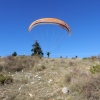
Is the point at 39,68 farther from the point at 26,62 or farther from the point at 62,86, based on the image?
the point at 62,86

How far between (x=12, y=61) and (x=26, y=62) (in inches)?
54.2

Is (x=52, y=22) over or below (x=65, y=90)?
over

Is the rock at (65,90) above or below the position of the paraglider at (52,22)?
below

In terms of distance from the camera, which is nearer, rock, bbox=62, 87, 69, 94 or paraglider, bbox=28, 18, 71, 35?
rock, bbox=62, 87, 69, 94

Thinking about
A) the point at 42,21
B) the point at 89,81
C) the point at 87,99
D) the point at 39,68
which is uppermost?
the point at 42,21

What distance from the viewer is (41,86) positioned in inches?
389

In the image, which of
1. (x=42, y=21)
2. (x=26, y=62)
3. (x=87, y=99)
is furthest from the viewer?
(x=26, y=62)

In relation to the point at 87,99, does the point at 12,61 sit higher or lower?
higher

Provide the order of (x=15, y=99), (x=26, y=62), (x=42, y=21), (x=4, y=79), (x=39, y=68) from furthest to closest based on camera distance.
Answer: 1. (x=26, y=62)
2. (x=39, y=68)
3. (x=42, y=21)
4. (x=4, y=79)
5. (x=15, y=99)

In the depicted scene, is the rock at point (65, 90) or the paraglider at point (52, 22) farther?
the paraglider at point (52, 22)

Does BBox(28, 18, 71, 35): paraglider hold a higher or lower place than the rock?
higher

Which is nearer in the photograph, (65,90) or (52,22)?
(65,90)

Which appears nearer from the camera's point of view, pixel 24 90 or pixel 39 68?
pixel 24 90

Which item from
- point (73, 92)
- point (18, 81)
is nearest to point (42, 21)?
point (18, 81)
